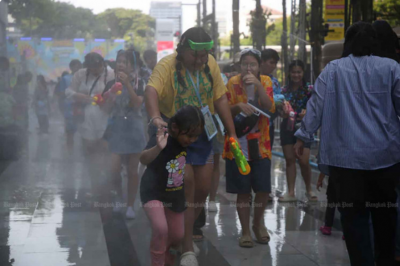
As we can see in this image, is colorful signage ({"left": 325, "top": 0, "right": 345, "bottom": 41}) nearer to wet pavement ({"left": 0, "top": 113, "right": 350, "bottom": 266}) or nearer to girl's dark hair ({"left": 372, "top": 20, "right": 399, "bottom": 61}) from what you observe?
wet pavement ({"left": 0, "top": 113, "right": 350, "bottom": 266})

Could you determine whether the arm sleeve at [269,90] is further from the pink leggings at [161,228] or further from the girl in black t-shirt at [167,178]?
the pink leggings at [161,228]

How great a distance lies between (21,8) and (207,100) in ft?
16.0

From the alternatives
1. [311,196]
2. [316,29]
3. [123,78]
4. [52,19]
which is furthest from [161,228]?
[316,29]

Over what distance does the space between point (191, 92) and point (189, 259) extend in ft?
3.98

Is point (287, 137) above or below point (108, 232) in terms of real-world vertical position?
above

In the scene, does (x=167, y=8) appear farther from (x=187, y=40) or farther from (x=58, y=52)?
(x=187, y=40)

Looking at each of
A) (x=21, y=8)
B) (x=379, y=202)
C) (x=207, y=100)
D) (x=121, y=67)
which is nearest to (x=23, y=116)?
(x=21, y=8)

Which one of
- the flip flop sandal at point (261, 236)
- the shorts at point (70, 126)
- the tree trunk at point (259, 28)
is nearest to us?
the flip flop sandal at point (261, 236)

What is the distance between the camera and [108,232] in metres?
5.28

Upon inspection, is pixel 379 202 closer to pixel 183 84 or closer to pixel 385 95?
pixel 385 95

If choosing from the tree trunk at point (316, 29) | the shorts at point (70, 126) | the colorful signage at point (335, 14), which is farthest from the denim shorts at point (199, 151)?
the colorful signage at point (335, 14)

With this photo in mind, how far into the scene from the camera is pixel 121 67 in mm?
5996

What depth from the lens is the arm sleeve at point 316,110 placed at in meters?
3.58

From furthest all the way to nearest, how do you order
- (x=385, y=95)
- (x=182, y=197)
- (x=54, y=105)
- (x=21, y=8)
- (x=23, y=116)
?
(x=54, y=105), (x=23, y=116), (x=21, y=8), (x=182, y=197), (x=385, y=95)
